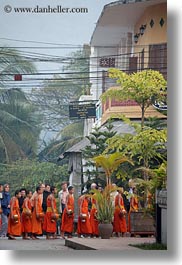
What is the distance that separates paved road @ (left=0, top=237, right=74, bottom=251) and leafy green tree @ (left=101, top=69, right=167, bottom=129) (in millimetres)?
1647

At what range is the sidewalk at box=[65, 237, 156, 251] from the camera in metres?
10.3

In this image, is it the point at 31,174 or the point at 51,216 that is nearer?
the point at 31,174

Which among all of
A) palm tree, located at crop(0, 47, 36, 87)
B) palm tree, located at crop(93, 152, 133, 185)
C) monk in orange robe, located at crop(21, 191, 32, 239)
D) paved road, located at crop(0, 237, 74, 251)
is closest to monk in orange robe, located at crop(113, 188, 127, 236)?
palm tree, located at crop(93, 152, 133, 185)

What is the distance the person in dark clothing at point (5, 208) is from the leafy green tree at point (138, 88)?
1521 millimetres

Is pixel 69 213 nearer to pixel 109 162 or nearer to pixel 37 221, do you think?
pixel 37 221

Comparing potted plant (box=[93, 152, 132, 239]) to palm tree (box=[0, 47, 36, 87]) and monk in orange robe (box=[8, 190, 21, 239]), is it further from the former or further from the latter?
palm tree (box=[0, 47, 36, 87])

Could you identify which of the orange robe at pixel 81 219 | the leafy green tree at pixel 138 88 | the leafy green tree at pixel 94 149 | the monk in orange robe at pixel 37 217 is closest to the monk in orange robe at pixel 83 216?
the orange robe at pixel 81 219

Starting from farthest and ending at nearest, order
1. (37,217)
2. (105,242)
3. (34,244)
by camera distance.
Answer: (37,217)
(105,242)
(34,244)

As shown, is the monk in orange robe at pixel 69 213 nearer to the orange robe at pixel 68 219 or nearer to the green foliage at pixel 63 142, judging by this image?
the orange robe at pixel 68 219

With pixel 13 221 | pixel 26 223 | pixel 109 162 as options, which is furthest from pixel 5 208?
pixel 109 162

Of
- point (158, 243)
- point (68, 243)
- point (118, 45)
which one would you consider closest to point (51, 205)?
point (68, 243)

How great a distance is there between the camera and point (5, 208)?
10.6 m

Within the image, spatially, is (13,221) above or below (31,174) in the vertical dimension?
below

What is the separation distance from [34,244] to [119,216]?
41.2 inches
